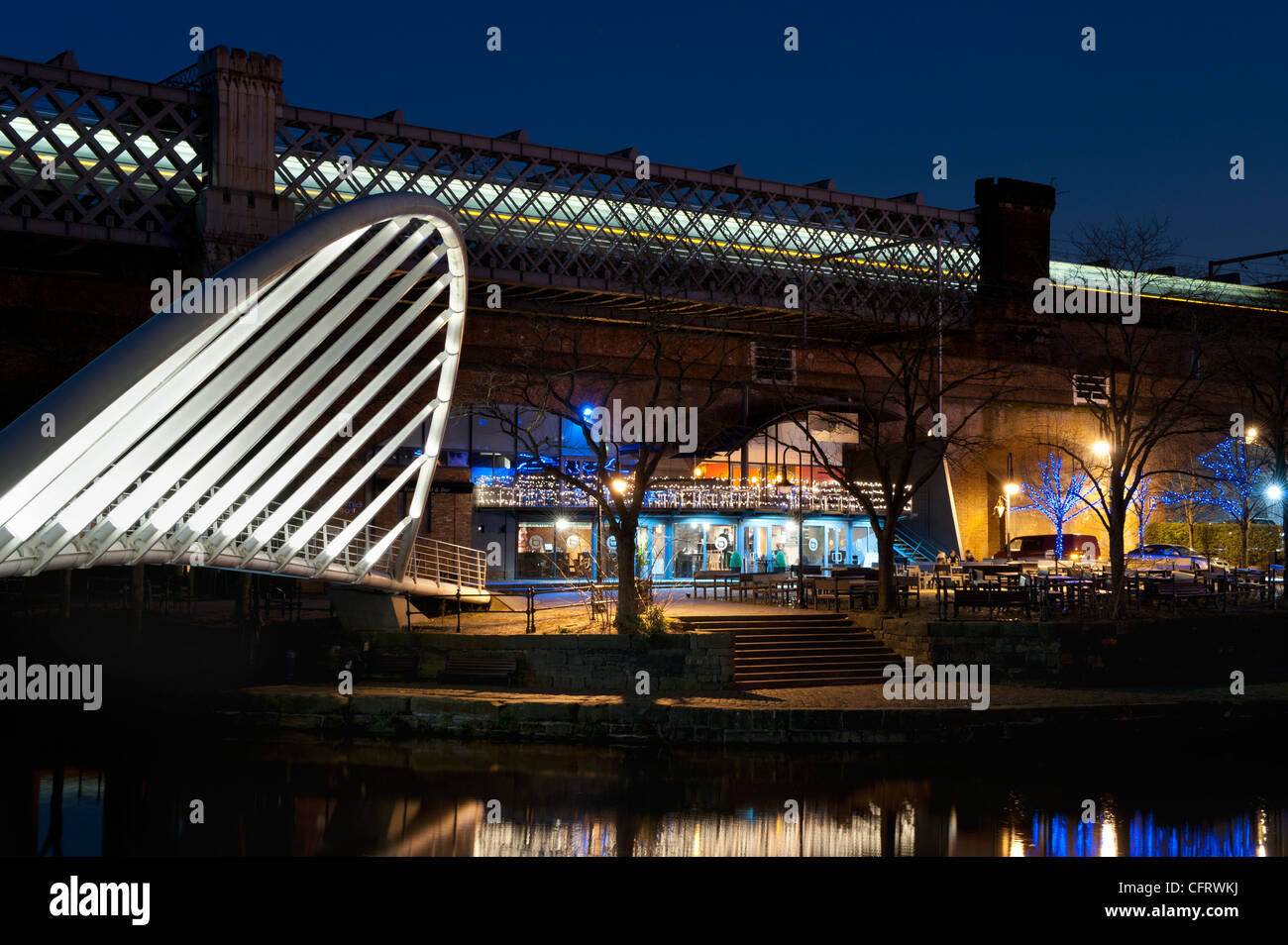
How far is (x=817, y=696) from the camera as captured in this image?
21312 millimetres

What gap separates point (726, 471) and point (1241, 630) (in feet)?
69.9

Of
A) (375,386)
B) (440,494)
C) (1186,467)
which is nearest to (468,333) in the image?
(440,494)

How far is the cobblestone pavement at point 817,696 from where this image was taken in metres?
20.4

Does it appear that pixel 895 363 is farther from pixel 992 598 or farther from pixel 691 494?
pixel 992 598

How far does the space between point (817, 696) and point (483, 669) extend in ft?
19.6

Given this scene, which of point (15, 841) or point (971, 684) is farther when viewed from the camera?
point (971, 684)

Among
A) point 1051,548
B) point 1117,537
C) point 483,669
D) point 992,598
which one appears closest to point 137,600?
point 483,669

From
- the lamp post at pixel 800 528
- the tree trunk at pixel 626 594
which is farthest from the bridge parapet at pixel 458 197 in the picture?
the tree trunk at pixel 626 594

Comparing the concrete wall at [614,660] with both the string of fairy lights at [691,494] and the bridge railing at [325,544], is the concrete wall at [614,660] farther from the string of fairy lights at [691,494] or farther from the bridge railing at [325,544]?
the string of fairy lights at [691,494]

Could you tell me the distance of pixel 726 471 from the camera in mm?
44719

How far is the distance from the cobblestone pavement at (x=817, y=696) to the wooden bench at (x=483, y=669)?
0.31 metres

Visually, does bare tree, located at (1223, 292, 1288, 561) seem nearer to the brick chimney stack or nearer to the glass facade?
the brick chimney stack

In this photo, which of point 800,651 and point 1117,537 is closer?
point 800,651

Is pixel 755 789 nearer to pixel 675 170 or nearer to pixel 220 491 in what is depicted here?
pixel 220 491
